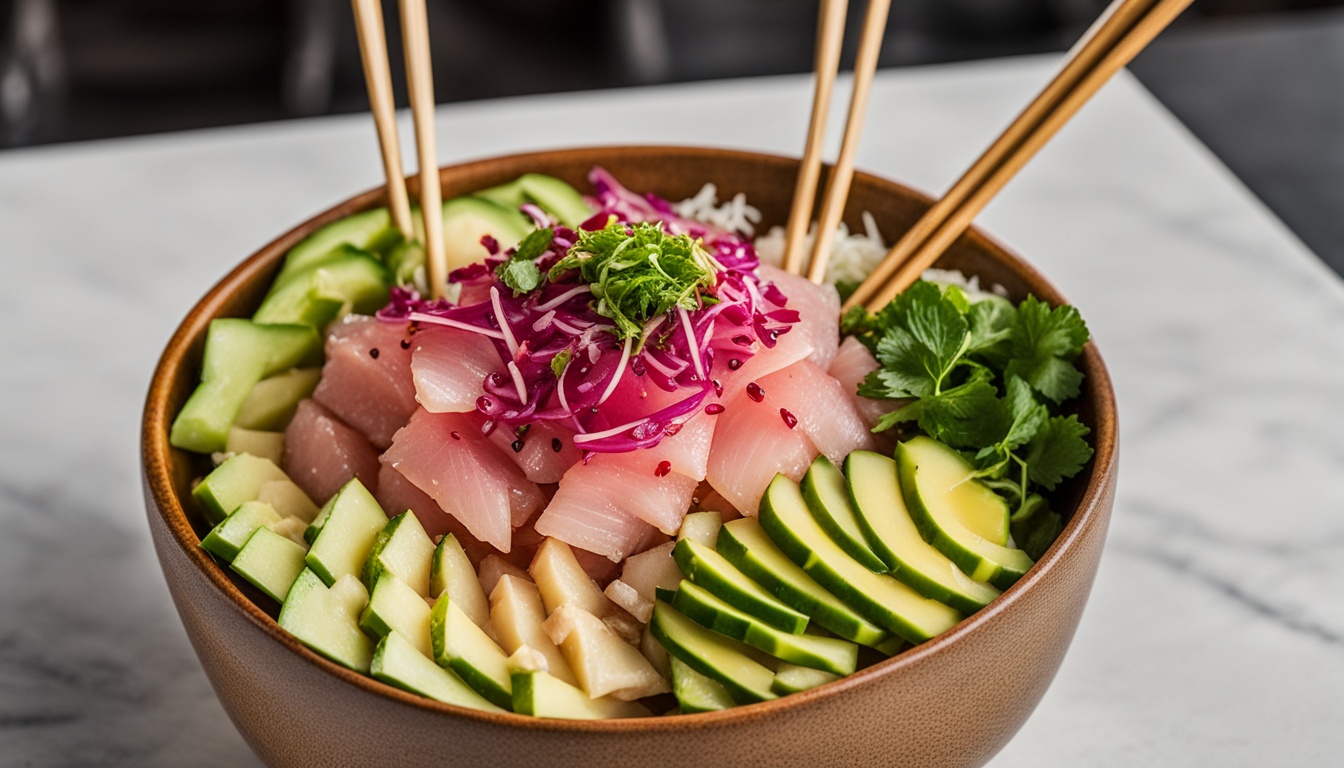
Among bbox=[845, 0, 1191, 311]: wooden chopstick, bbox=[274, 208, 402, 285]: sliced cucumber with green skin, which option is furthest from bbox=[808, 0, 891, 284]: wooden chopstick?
bbox=[274, 208, 402, 285]: sliced cucumber with green skin

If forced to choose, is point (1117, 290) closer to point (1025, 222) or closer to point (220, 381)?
point (1025, 222)

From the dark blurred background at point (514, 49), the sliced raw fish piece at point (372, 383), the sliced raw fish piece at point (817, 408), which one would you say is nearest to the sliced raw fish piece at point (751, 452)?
the sliced raw fish piece at point (817, 408)

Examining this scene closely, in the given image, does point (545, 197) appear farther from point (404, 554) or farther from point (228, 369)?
point (404, 554)

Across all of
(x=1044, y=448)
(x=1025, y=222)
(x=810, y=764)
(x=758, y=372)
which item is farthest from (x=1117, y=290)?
(x=810, y=764)

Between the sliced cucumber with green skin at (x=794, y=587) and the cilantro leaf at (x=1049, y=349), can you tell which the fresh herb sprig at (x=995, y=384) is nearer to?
the cilantro leaf at (x=1049, y=349)

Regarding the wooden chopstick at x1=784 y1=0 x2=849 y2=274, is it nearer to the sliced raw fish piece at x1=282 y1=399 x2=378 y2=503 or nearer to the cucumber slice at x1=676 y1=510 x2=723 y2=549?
the cucumber slice at x1=676 y1=510 x2=723 y2=549

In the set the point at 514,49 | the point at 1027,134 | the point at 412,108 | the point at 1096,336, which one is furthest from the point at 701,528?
the point at 514,49
